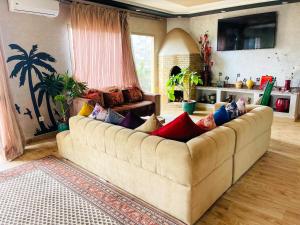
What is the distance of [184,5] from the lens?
16.8 ft

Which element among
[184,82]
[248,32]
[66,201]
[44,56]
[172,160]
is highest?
[248,32]

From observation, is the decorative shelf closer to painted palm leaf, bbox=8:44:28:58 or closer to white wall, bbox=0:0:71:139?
white wall, bbox=0:0:71:139

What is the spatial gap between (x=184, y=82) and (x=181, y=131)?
13.3ft

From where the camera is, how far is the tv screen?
17.7 ft

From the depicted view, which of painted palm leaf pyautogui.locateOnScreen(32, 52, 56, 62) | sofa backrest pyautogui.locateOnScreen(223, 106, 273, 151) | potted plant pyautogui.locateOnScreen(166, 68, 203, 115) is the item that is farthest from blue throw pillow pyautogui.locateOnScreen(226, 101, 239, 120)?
painted palm leaf pyautogui.locateOnScreen(32, 52, 56, 62)

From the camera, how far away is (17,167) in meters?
3.14

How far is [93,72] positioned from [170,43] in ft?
8.57

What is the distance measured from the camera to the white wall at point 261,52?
5.21 meters

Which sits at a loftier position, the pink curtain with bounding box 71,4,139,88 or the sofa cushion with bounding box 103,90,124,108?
the pink curtain with bounding box 71,4,139,88

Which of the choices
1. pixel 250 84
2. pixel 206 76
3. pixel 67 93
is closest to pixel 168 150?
pixel 67 93

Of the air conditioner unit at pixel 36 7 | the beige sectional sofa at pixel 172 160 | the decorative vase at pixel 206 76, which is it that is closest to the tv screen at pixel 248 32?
the decorative vase at pixel 206 76

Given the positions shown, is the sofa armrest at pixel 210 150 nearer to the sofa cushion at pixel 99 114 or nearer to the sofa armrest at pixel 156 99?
the sofa cushion at pixel 99 114

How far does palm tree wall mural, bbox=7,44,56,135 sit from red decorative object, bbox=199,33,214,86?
398 centimetres

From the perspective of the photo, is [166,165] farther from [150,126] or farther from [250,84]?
[250,84]
